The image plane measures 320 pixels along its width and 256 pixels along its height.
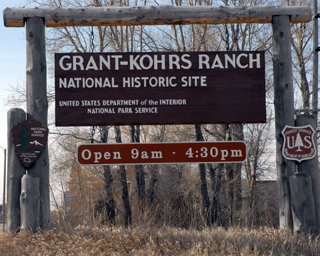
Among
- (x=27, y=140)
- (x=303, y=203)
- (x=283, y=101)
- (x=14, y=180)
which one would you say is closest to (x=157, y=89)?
(x=283, y=101)

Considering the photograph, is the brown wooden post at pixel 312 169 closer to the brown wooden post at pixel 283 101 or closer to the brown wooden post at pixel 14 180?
the brown wooden post at pixel 283 101

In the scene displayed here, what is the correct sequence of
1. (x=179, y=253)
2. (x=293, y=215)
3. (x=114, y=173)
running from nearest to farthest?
(x=179, y=253), (x=293, y=215), (x=114, y=173)

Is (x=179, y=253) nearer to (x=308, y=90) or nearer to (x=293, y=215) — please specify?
(x=293, y=215)

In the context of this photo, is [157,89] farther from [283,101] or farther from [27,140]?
[27,140]

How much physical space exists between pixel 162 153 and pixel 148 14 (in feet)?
7.70

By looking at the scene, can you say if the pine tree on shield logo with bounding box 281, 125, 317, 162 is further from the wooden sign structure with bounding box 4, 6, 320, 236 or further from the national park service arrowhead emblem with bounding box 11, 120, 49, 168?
the national park service arrowhead emblem with bounding box 11, 120, 49, 168

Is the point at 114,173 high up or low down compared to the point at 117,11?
down

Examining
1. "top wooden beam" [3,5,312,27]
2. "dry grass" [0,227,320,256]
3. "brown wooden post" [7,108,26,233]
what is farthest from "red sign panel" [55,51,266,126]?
"dry grass" [0,227,320,256]

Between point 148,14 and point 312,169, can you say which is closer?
point 312,169

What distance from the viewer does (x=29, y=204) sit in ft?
21.3

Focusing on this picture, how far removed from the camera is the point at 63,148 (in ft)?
75.9

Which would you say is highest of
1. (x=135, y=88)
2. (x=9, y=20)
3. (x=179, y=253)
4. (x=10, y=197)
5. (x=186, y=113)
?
(x=9, y=20)

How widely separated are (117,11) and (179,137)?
16.4m

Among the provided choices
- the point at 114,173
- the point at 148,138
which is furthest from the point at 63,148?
the point at 148,138
